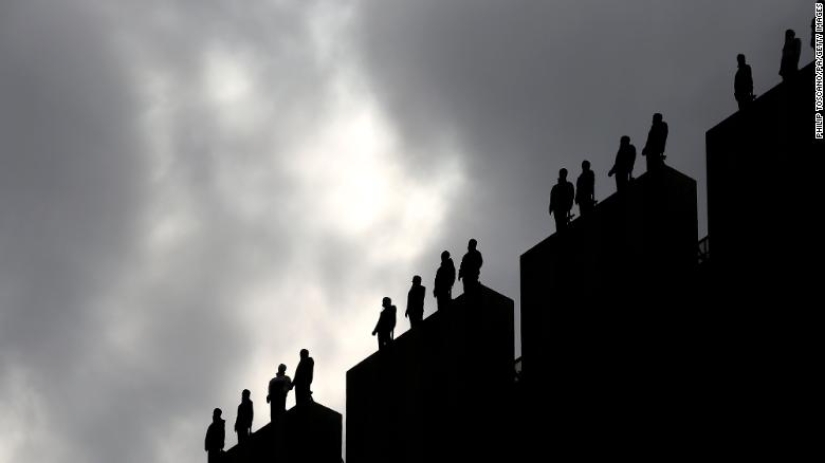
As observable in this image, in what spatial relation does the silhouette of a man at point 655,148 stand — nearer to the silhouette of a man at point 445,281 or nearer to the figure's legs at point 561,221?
the figure's legs at point 561,221

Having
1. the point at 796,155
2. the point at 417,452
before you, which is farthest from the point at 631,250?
the point at 417,452

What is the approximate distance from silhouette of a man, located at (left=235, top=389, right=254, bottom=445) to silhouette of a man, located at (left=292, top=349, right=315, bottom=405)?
2545mm

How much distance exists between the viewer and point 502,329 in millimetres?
57281

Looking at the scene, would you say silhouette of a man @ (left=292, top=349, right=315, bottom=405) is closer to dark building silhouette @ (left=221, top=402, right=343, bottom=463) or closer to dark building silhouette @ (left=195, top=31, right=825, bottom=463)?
dark building silhouette @ (left=221, top=402, right=343, bottom=463)

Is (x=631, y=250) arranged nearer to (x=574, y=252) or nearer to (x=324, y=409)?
(x=574, y=252)

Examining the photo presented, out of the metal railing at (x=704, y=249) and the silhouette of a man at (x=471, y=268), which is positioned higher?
the silhouette of a man at (x=471, y=268)

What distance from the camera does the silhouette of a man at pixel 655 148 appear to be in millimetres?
53062

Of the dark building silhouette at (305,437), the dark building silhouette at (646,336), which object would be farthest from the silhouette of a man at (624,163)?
the dark building silhouette at (305,437)

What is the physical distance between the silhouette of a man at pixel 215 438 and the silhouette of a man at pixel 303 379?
4670 millimetres

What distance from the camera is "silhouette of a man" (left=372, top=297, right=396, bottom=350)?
60781 mm

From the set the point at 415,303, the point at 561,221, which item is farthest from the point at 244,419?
the point at 561,221

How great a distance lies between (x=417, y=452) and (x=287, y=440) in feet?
22.9

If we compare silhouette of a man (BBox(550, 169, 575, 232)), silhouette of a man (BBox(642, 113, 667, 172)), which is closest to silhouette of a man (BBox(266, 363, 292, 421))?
silhouette of a man (BBox(550, 169, 575, 232))

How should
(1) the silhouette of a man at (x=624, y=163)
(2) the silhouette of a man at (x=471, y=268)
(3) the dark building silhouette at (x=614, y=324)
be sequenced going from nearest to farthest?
(3) the dark building silhouette at (x=614, y=324) → (1) the silhouette of a man at (x=624, y=163) → (2) the silhouette of a man at (x=471, y=268)
